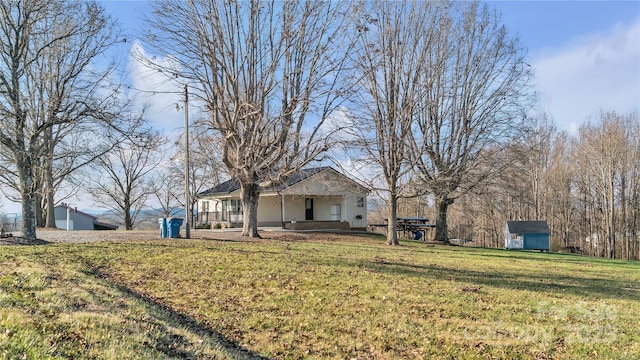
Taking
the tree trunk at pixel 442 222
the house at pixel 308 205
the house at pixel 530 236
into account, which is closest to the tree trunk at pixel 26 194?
the house at pixel 308 205

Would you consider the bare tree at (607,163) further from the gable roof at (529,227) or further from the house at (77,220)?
the house at (77,220)

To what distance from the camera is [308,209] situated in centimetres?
3556

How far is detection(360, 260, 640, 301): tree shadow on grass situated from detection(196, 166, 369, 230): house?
18.7 meters

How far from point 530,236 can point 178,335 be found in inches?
1353

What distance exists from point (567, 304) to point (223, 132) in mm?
14334

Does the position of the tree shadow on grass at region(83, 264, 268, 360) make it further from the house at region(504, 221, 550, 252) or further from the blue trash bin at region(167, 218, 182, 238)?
the house at region(504, 221, 550, 252)

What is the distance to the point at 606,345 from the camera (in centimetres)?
627

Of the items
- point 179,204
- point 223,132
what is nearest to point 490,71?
point 223,132

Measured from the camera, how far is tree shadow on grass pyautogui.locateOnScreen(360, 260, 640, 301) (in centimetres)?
1047

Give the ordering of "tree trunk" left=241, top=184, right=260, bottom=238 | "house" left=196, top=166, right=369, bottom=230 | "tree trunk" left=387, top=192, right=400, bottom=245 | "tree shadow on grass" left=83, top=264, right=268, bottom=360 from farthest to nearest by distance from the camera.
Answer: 1. "house" left=196, top=166, right=369, bottom=230
2. "tree trunk" left=387, top=192, right=400, bottom=245
3. "tree trunk" left=241, top=184, right=260, bottom=238
4. "tree shadow on grass" left=83, top=264, right=268, bottom=360

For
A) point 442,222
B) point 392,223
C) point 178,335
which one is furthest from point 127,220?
point 178,335

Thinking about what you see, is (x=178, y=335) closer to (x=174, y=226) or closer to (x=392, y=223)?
(x=174, y=226)

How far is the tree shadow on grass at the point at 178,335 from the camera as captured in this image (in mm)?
5027

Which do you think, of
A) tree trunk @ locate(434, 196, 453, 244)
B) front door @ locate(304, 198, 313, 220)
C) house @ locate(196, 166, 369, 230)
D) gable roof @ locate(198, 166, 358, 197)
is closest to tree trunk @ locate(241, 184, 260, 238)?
gable roof @ locate(198, 166, 358, 197)
